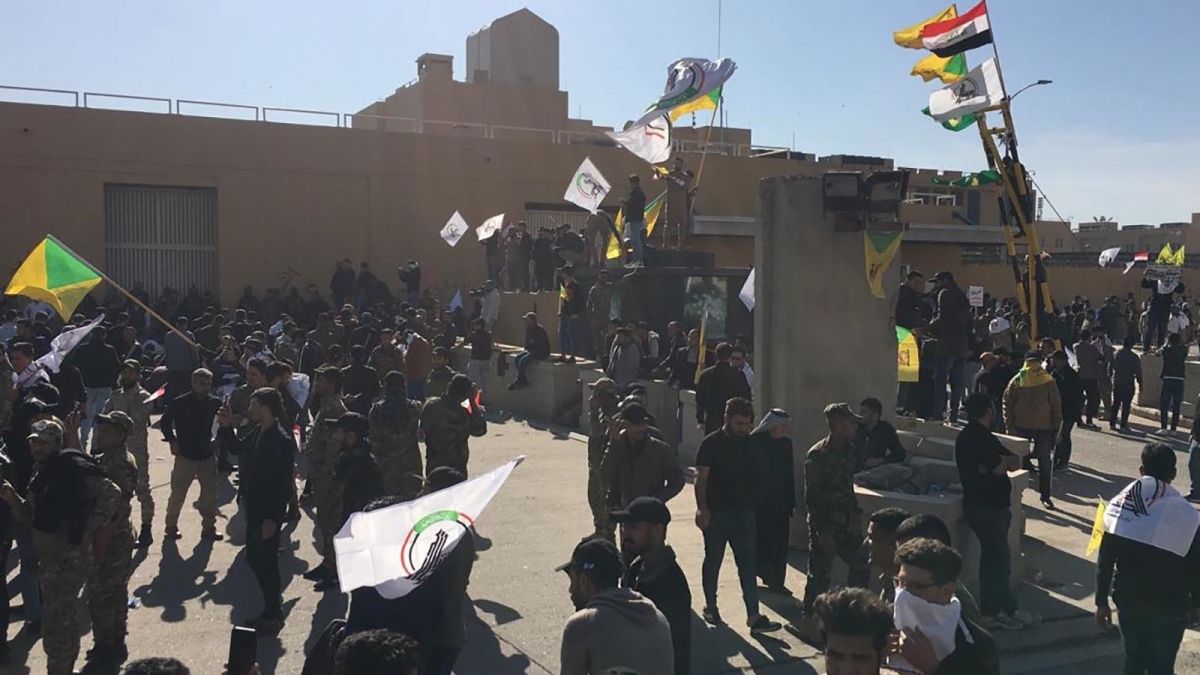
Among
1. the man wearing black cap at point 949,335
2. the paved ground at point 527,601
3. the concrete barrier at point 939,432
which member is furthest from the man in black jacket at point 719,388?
the man wearing black cap at point 949,335

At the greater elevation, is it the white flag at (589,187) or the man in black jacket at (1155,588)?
the white flag at (589,187)

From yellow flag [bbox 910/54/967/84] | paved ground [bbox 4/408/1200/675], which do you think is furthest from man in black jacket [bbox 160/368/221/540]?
yellow flag [bbox 910/54/967/84]

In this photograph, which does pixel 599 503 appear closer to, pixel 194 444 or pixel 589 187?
pixel 194 444

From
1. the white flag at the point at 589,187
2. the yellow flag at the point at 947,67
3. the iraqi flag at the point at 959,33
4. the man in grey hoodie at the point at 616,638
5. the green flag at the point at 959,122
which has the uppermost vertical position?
the iraqi flag at the point at 959,33

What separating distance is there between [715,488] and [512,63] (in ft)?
118

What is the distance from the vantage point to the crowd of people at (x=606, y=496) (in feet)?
12.7

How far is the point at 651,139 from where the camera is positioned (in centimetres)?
1855

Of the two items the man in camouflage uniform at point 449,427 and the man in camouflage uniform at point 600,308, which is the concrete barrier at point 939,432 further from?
the man in camouflage uniform at point 600,308

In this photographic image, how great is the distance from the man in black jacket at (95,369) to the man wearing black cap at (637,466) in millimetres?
7662

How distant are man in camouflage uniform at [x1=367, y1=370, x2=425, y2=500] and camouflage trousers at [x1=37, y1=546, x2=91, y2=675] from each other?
9.03ft

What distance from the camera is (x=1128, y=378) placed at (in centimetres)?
1658

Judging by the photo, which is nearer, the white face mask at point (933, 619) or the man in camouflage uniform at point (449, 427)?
the white face mask at point (933, 619)

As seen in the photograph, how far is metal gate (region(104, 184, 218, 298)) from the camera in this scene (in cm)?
2591

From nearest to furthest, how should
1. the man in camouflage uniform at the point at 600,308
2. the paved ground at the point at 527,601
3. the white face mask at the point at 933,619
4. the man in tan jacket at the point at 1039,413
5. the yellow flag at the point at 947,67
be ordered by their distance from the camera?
the white face mask at the point at 933,619, the paved ground at the point at 527,601, the man in tan jacket at the point at 1039,413, the yellow flag at the point at 947,67, the man in camouflage uniform at the point at 600,308
